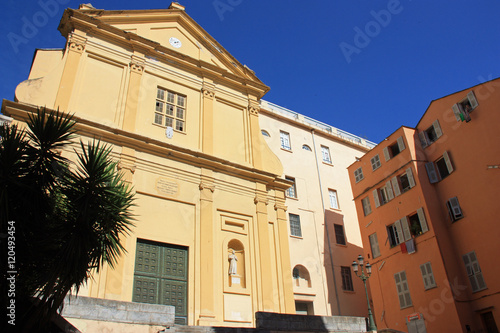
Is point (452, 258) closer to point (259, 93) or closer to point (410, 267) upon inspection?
point (410, 267)

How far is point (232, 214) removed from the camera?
18.4 m

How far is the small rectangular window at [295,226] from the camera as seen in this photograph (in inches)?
1068

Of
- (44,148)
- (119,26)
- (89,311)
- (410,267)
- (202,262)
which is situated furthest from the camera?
(410,267)

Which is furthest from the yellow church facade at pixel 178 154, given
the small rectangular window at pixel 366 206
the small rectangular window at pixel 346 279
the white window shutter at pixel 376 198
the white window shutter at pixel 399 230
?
the small rectangular window at pixel 346 279

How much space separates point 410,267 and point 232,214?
35.2ft

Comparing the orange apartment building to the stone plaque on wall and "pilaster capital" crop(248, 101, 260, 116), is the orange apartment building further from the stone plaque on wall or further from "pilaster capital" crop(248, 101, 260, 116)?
the stone plaque on wall

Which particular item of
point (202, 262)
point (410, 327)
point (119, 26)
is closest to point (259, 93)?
point (119, 26)

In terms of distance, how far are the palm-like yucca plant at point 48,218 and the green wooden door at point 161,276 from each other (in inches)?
211

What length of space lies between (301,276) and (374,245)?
4.73 metres

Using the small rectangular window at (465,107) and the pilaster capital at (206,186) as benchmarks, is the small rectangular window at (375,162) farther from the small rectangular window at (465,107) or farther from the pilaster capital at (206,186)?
the pilaster capital at (206,186)

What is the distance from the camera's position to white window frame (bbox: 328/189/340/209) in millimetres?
30653

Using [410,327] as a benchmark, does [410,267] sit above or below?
above

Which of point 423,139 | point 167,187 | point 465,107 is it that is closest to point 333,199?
point 423,139

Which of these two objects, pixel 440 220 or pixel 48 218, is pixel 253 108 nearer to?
pixel 440 220
